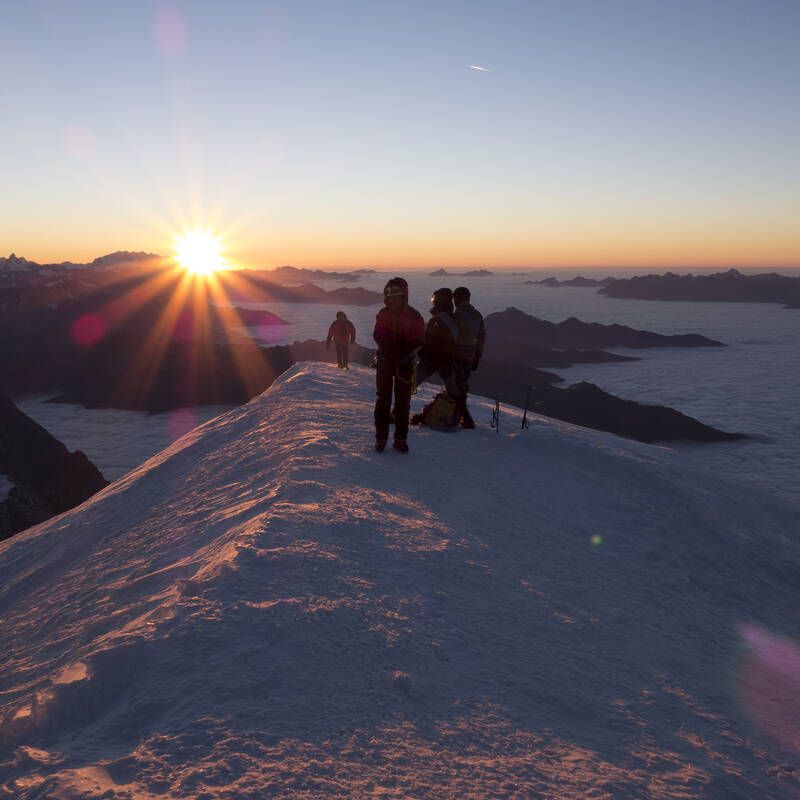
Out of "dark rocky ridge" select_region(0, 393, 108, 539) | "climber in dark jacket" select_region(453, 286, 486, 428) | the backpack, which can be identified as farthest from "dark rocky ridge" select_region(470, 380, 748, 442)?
"climber in dark jacket" select_region(453, 286, 486, 428)

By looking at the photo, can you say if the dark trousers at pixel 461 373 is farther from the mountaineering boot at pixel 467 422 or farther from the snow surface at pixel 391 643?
the snow surface at pixel 391 643

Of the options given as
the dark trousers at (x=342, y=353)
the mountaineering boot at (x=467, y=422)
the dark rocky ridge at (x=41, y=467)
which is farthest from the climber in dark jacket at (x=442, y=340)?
the dark rocky ridge at (x=41, y=467)

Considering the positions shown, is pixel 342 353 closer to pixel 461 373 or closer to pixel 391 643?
pixel 461 373

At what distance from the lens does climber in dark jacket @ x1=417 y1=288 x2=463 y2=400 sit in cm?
893

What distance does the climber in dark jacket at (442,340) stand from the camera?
8.93m

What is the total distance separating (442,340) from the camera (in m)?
8.94

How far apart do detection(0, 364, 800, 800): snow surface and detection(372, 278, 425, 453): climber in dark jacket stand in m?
0.51

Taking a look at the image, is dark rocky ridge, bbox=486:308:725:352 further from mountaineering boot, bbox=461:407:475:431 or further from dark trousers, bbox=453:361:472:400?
dark trousers, bbox=453:361:472:400

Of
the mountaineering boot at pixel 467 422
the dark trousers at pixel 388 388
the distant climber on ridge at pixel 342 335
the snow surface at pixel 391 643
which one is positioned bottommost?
the snow surface at pixel 391 643

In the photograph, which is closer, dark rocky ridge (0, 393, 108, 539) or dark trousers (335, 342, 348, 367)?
dark trousers (335, 342, 348, 367)

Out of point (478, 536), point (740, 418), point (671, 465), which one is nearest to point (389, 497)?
point (478, 536)

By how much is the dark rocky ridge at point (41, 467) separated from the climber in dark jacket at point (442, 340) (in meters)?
15.6

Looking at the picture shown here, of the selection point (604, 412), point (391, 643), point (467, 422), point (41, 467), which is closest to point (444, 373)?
point (467, 422)

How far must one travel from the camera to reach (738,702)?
3.96 meters
